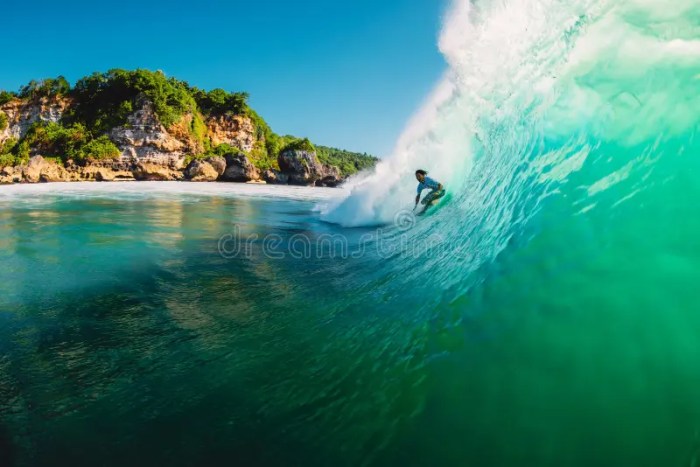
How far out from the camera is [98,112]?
50.3 meters

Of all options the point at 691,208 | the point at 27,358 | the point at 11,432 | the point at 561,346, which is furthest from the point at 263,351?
the point at 691,208

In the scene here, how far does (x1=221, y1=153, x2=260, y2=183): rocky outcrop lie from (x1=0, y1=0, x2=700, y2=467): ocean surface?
5221 centimetres

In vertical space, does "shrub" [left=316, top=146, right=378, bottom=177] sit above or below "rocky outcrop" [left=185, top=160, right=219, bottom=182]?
above

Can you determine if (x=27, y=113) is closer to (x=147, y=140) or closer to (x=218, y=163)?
(x=147, y=140)

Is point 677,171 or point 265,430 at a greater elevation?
point 677,171

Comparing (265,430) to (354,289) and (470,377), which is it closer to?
(470,377)

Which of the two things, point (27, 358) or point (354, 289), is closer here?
point (27, 358)

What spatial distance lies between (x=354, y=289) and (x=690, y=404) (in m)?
3.36

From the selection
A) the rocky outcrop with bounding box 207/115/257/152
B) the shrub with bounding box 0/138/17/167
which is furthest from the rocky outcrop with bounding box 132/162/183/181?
the rocky outcrop with bounding box 207/115/257/152

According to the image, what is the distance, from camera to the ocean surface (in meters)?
2.08

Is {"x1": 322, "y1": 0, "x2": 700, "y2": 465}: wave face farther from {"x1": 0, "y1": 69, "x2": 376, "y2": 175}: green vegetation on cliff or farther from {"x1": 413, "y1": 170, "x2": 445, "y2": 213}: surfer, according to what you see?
{"x1": 0, "y1": 69, "x2": 376, "y2": 175}: green vegetation on cliff

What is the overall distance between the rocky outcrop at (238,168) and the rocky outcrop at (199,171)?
3.42 meters

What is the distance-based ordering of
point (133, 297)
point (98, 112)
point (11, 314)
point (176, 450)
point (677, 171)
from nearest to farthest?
1. point (176, 450)
2. point (677, 171)
3. point (11, 314)
4. point (133, 297)
5. point (98, 112)

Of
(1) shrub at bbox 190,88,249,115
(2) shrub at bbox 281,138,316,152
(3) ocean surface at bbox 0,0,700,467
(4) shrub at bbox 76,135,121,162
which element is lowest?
(3) ocean surface at bbox 0,0,700,467
